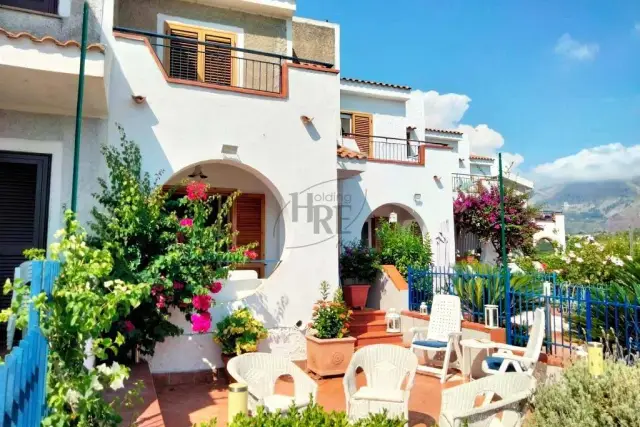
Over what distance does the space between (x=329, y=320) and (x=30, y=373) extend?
6236 mm

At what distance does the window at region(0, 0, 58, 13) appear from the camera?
22.7ft

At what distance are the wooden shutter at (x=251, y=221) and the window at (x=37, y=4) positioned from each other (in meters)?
5.22

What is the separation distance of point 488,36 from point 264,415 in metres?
18.0

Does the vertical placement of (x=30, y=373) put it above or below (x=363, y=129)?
below

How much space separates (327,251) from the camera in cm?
912

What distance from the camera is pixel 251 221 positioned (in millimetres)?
10750

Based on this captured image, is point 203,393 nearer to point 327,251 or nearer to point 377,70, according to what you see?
point 327,251

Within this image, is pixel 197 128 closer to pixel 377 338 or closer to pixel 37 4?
pixel 37 4

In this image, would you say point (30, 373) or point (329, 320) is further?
point (329, 320)

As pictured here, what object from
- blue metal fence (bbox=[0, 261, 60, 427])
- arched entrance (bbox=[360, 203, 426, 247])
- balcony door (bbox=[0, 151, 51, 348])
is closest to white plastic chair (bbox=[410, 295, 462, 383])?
arched entrance (bbox=[360, 203, 426, 247])

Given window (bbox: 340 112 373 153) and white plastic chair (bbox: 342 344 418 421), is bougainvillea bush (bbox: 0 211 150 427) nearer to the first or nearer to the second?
white plastic chair (bbox: 342 344 418 421)

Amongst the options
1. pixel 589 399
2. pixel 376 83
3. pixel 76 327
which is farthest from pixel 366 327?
pixel 376 83

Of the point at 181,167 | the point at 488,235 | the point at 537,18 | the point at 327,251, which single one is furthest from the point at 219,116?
the point at 488,235

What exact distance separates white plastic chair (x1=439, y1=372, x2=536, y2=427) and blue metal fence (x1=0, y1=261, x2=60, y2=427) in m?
3.06
